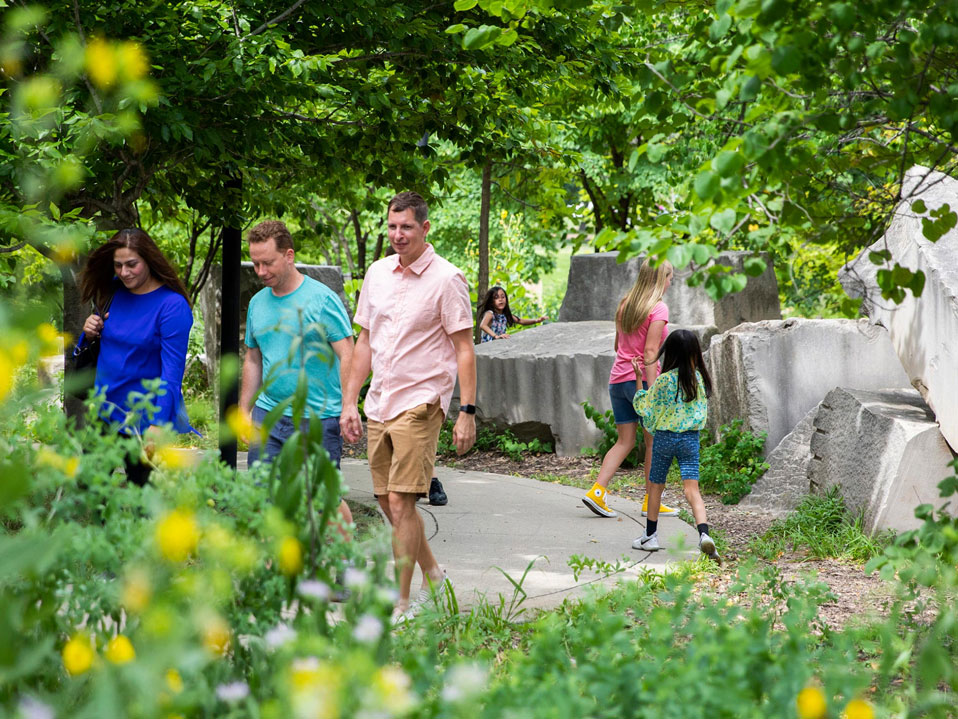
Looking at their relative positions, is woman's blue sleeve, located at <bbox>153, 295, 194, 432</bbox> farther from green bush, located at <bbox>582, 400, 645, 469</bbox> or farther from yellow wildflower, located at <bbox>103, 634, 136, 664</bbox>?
green bush, located at <bbox>582, 400, 645, 469</bbox>

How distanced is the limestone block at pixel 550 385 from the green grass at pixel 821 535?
3127 millimetres

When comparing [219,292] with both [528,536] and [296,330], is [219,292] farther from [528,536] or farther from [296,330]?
[296,330]

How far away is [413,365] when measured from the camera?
4406 mm

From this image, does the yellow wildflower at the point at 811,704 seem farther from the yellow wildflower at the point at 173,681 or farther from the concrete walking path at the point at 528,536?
the concrete walking path at the point at 528,536

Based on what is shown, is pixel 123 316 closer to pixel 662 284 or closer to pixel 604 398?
pixel 662 284

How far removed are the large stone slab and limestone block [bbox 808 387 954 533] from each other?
0.52 feet

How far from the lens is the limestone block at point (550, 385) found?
374 inches

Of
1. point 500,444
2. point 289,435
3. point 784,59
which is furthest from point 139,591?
point 500,444

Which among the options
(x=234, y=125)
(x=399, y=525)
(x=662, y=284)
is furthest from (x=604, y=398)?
(x=399, y=525)

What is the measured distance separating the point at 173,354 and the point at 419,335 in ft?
3.96

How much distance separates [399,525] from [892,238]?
13.7 ft

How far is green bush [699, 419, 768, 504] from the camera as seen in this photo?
24.5ft

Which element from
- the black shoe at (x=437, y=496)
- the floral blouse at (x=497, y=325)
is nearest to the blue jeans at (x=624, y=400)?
the black shoe at (x=437, y=496)

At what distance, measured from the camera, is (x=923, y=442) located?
18.5ft
